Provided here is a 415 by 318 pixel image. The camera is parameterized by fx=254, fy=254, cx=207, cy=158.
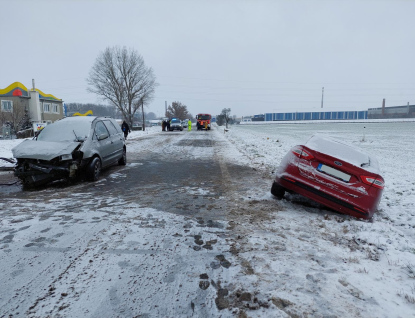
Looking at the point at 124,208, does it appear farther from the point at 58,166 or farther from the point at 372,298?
the point at 372,298

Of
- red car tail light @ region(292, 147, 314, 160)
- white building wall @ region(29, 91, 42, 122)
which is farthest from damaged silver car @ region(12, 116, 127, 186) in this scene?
white building wall @ region(29, 91, 42, 122)

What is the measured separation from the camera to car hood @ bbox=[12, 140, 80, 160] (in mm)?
5668

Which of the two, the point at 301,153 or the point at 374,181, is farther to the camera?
the point at 301,153

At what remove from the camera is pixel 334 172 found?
4.30 m

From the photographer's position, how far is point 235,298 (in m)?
2.29

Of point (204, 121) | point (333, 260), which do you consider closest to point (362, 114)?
point (204, 121)

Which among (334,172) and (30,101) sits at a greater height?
(30,101)

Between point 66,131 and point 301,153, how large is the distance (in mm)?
6030

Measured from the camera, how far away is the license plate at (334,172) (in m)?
4.21

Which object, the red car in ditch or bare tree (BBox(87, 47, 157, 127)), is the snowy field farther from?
bare tree (BBox(87, 47, 157, 127))

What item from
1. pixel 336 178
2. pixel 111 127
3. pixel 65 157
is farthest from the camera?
pixel 111 127

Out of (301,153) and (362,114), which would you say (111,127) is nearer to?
(301,153)

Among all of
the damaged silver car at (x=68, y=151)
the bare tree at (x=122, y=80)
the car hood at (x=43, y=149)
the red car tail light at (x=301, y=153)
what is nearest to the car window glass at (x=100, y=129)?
the damaged silver car at (x=68, y=151)

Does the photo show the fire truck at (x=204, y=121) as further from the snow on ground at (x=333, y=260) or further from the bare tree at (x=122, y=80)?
the snow on ground at (x=333, y=260)
